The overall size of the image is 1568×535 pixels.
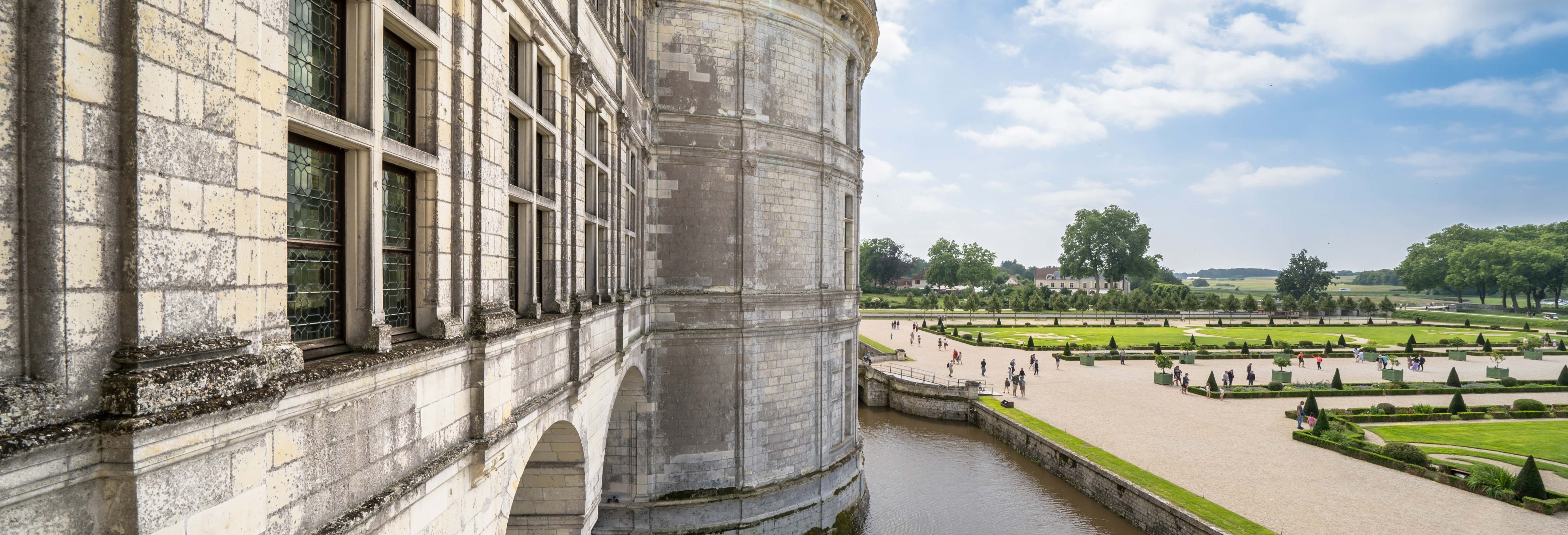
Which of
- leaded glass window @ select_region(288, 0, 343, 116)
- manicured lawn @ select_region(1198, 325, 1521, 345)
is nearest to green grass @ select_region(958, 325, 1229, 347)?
manicured lawn @ select_region(1198, 325, 1521, 345)

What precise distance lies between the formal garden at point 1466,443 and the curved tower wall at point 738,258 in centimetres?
1999

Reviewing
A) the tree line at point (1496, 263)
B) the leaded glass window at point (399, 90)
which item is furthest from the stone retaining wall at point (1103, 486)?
the tree line at point (1496, 263)

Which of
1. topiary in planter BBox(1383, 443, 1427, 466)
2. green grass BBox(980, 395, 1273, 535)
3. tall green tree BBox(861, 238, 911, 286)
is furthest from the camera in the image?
tall green tree BBox(861, 238, 911, 286)

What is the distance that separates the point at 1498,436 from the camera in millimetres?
27922

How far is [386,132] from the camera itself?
489cm

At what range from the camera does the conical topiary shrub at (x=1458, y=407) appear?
31.0m

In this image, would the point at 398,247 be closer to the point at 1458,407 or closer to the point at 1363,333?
the point at 1458,407

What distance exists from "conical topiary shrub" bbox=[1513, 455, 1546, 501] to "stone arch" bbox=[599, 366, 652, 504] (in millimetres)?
24182

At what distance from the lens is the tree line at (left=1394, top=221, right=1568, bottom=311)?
96.5 meters

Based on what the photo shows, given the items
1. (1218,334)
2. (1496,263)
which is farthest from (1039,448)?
(1496,263)

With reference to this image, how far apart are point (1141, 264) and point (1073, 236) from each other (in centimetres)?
1008

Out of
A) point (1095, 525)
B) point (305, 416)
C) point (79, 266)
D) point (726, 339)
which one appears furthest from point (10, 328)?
point (1095, 525)

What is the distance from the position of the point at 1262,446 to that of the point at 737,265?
22230mm

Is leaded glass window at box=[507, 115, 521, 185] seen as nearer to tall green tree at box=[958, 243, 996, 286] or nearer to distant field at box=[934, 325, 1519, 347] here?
distant field at box=[934, 325, 1519, 347]
